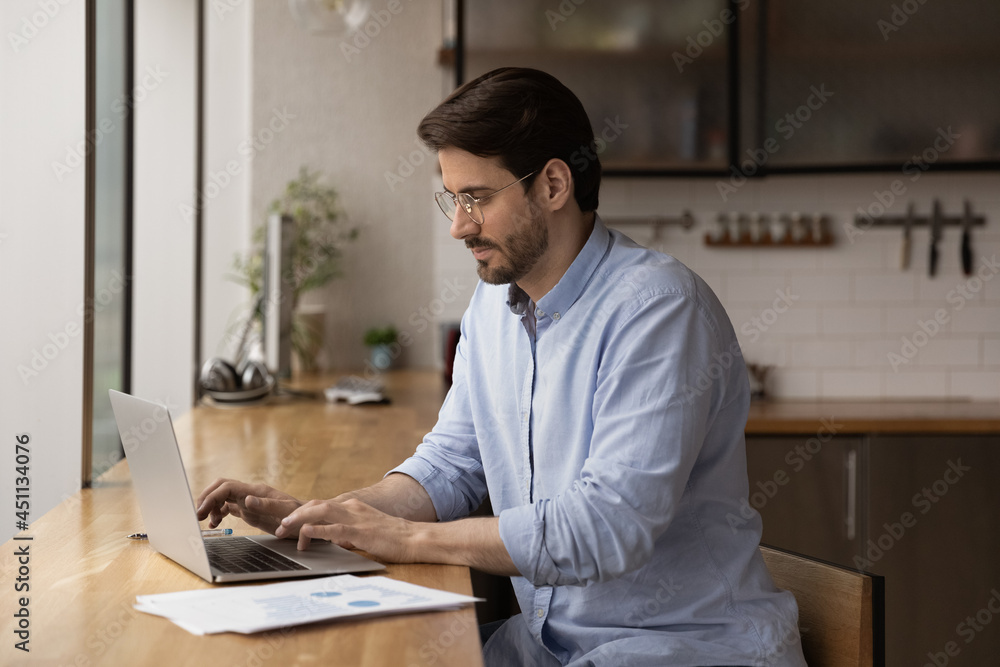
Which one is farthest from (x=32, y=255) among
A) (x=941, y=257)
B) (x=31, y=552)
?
(x=941, y=257)

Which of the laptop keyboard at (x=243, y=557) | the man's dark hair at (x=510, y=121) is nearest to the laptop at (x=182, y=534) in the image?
the laptop keyboard at (x=243, y=557)

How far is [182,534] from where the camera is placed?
117 centimetres

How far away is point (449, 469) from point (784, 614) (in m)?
0.58

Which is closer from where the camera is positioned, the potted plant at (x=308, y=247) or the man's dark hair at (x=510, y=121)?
the man's dark hair at (x=510, y=121)

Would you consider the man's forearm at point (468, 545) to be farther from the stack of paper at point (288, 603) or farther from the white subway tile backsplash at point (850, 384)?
the white subway tile backsplash at point (850, 384)

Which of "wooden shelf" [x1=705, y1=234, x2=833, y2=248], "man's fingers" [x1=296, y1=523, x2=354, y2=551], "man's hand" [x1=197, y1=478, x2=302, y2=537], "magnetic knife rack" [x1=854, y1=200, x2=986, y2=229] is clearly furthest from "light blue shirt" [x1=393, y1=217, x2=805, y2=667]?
"magnetic knife rack" [x1=854, y1=200, x2=986, y2=229]

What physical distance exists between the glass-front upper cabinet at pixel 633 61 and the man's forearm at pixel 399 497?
1895mm

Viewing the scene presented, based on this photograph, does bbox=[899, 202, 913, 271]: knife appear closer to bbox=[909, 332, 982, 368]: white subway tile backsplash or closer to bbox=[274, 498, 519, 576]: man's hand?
bbox=[909, 332, 982, 368]: white subway tile backsplash

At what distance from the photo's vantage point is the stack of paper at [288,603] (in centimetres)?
99

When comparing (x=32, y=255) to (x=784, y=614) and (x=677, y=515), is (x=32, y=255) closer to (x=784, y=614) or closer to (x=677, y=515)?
(x=677, y=515)

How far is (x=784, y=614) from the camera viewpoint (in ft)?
4.16

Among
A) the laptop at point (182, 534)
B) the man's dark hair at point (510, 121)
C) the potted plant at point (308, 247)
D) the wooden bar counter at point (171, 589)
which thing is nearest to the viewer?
the wooden bar counter at point (171, 589)

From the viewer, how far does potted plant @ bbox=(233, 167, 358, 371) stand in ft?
11.4

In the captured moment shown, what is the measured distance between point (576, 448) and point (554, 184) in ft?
1.34
